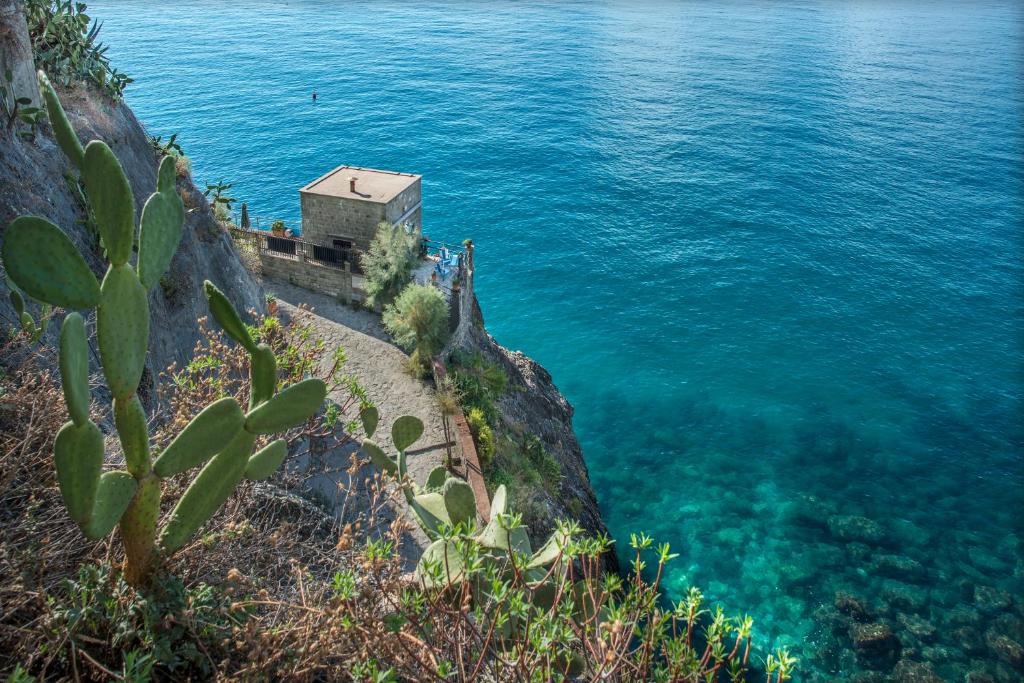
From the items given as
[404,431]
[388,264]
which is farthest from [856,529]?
[404,431]

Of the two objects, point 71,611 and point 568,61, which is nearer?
point 71,611

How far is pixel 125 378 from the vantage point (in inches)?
236

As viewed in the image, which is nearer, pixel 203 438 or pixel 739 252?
pixel 203 438

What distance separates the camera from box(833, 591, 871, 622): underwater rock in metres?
24.4

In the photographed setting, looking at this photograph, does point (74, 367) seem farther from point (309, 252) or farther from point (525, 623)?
point (309, 252)

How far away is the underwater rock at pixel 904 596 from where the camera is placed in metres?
25.0

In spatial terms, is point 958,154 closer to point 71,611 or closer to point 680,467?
point 680,467

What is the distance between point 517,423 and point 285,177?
39.1 m

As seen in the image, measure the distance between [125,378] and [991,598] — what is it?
95.7 feet

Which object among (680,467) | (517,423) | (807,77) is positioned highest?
(807,77)

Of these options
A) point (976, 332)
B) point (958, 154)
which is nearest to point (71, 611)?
point (976, 332)

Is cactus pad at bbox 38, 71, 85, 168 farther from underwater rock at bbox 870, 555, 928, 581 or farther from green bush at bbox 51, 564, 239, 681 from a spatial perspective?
underwater rock at bbox 870, 555, 928, 581

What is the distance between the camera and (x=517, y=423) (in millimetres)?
26938

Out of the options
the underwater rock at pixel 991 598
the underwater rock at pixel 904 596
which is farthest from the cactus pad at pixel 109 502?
the underwater rock at pixel 991 598
